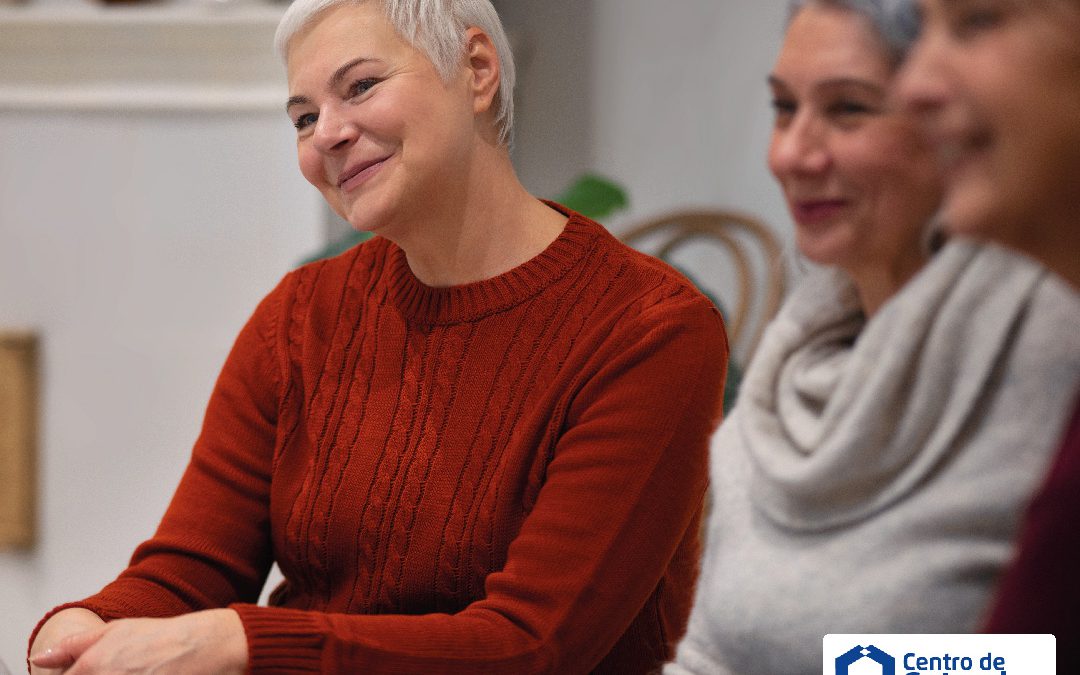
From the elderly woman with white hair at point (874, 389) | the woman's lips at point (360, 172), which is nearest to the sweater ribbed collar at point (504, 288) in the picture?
the woman's lips at point (360, 172)

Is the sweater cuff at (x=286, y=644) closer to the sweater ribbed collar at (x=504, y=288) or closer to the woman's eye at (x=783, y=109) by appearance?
the sweater ribbed collar at (x=504, y=288)

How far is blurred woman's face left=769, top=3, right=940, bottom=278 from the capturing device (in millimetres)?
598

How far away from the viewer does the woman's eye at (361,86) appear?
118cm

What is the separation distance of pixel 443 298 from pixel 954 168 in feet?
2.52

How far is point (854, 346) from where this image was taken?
62cm

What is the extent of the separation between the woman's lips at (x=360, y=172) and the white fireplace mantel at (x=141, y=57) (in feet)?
3.78

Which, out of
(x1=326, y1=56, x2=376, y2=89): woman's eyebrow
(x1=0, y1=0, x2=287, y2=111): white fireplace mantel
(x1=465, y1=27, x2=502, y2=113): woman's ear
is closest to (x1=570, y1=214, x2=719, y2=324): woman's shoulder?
(x1=465, y1=27, x2=502, y2=113): woman's ear

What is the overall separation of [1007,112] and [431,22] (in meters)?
0.77

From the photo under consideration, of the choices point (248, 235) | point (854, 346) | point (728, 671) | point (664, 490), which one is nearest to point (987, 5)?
point (854, 346)

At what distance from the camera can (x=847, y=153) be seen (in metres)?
0.62

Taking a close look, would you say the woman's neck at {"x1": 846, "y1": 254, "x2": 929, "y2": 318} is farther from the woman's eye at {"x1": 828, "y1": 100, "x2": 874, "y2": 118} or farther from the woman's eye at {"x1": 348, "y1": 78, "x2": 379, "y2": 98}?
the woman's eye at {"x1": 348, "y1": 78, "x2": 379, "y2": 98}

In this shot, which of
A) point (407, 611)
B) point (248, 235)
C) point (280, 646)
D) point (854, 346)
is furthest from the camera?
point (248, 235)

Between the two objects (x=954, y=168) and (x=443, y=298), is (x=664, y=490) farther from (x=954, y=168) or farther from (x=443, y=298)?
(x=954, y=168)

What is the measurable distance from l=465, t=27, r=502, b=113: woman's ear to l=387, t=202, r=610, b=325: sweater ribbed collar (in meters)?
0.16
